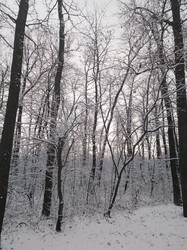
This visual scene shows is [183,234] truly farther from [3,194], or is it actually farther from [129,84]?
[129,84]

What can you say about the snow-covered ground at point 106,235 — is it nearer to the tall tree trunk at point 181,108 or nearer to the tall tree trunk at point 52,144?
the tall tree trunk at point 52,144

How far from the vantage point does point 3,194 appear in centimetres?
498

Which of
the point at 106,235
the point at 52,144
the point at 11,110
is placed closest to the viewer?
the point at 11,110

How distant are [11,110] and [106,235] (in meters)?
4.74

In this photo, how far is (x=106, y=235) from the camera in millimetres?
6230

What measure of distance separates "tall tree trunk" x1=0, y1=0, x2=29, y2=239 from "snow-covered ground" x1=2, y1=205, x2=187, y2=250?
1505 millimetres

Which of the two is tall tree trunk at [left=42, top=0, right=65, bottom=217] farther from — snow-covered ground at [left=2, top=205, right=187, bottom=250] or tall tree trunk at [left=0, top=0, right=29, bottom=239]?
tall tree trunk at [left=0, top=0, right=29, bottom=239]

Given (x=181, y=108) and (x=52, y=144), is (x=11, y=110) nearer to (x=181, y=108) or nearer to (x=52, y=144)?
(x=52, y=144)

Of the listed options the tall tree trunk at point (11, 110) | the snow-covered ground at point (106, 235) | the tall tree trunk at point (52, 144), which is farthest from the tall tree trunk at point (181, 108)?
the tall tree trunk at point (11, 110)

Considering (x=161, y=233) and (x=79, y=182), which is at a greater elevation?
(x=79, y=182)

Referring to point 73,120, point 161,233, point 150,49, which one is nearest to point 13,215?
point 73,120

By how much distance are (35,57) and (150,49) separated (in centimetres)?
849

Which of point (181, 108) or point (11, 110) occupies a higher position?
point (181, 108)

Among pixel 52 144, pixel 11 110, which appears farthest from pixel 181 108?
pixel 11 110
